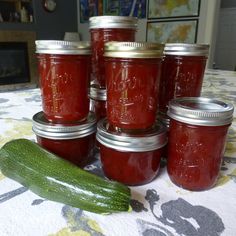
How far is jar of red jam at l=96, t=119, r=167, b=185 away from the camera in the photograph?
1.43 ft

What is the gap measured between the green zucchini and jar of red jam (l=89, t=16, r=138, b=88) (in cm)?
22

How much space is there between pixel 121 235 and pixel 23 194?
18cm

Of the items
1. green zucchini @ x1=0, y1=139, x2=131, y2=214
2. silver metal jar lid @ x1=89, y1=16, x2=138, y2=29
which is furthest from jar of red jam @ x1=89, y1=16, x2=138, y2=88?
green zucchini @ x1=0, y1=139, x2=131, y2=214

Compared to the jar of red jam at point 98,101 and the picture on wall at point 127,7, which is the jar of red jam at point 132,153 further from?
the picture on wall at point 127,7

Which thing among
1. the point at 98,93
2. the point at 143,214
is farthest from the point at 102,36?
the point at 143,214

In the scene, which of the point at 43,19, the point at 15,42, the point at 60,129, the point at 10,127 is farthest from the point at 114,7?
the point at 60,129

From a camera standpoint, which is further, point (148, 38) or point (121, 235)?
point (148, 38)

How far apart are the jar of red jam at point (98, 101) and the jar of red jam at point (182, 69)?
5.0 inches

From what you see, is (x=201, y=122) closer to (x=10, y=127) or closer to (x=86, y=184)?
(x=86, y=184)

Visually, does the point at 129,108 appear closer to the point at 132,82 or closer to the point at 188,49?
the point at 132,82

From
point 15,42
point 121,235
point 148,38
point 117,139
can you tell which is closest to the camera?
point 121,235

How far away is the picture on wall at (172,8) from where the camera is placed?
2.66 meters

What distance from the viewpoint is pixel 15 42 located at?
3324 mm

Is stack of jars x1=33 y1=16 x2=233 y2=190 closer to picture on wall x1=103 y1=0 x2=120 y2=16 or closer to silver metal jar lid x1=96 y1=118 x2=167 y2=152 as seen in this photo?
silver metal jar lid x1=96 y1=118 x2=167 y2=152
